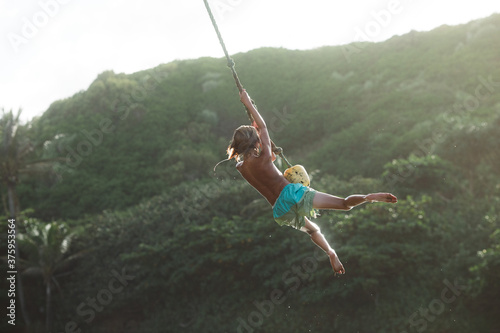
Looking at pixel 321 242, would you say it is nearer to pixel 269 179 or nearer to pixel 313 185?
pixel 269 179

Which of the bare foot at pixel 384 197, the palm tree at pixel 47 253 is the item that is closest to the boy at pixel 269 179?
the bare foot at pixel 384 197

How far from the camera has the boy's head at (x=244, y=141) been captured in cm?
448

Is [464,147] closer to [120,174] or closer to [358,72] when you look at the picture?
[358,72]

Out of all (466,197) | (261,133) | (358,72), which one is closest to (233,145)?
(261,133)

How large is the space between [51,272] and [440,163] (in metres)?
14.7

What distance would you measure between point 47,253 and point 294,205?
1764cm

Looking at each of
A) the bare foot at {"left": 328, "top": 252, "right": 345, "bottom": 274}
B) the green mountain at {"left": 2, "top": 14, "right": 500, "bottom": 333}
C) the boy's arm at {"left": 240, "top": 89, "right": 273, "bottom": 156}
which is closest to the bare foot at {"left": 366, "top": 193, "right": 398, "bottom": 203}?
the bare foot at {"left": 328, "top": 252, "right": 345, "bottom": 274}

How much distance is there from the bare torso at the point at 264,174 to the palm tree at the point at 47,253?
678 inches

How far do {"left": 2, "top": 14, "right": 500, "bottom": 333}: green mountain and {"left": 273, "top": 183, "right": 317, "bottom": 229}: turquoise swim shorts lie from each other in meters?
10.5

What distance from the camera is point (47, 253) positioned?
2005 centimetres

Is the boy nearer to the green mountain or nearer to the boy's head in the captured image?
the boy's head

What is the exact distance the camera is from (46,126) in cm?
3284

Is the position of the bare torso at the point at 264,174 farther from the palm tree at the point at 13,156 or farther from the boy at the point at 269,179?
the palm tree at the point at 13,156

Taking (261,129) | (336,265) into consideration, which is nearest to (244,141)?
(261,129)
